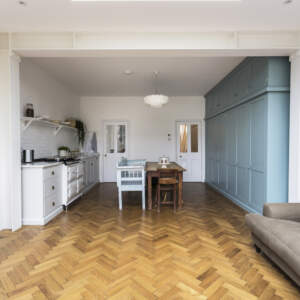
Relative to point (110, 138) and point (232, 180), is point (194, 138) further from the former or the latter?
point (110, 138)

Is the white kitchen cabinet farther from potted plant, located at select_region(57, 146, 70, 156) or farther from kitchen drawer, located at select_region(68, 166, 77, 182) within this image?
potted plant, located at select_region(57, 146, 70, 156)

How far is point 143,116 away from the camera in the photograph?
606 cm

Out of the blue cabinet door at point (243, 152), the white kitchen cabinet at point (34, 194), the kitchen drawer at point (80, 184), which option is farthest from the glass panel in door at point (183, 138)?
the white kitchen cabinet at point (34, 194)

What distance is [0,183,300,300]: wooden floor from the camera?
1.50m

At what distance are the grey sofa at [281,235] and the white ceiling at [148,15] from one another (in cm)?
223

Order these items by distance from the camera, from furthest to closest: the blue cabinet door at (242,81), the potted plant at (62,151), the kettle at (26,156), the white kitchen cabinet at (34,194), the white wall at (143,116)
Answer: the white wall at (143,116), the potted plant at (62,151), the blue cabinet door at (242,81), the kettle at (26,156), the white kitchen cabinet at (34,194)

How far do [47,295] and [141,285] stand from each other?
2.47 feet

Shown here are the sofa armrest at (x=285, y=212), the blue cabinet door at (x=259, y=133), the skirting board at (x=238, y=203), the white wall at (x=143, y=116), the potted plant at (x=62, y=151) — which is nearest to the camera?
the sofa armrest at (x=285, y=212)

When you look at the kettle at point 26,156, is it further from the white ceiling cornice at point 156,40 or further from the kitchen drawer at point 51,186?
the white ceiling cornice at point 156,40

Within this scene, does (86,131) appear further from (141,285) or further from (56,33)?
(141,285)

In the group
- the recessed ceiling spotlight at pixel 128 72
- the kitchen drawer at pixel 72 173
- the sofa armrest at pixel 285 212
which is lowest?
the sofa armrest at pixel 285 212

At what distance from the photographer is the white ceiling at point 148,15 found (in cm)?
202

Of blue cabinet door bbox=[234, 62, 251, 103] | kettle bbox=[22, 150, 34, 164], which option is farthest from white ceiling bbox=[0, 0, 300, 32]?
kettle bbox=[22, 150, 34, 164]

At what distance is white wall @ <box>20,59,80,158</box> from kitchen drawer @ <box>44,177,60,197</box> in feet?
2.72
